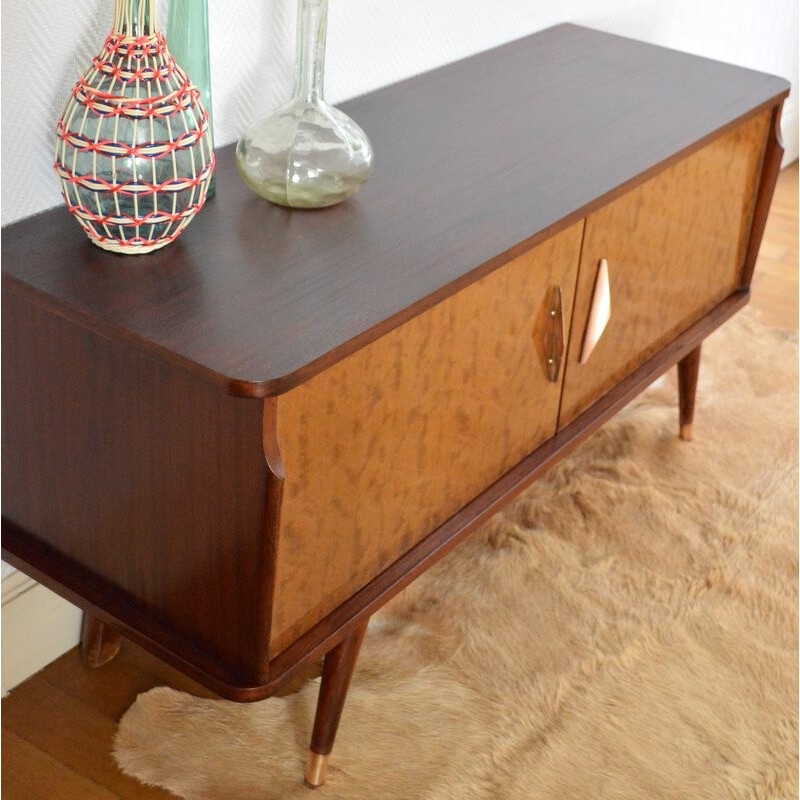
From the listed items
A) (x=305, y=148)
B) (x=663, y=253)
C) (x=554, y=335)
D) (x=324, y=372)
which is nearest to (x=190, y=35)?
(x=305, y=148)

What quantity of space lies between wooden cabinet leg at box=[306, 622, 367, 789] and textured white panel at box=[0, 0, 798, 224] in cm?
52

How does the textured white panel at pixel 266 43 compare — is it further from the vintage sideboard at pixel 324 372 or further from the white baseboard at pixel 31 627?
the white baseboard at pixel 31 627

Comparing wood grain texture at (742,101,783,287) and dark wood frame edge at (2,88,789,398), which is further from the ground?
dark wood frame edge at (2,88,789,398)

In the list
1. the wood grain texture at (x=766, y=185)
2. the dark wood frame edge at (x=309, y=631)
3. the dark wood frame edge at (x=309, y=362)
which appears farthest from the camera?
the wood grain texture at (x=766, y=185)

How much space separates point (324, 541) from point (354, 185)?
36 cm

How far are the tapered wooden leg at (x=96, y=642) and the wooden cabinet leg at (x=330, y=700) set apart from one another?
0.94 ft

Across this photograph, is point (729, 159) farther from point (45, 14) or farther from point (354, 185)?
point (45, 14)

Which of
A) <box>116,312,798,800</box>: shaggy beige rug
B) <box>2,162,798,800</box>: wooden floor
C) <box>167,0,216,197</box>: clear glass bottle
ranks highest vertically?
<box>167,0,216,197</box>: clear glass bottle

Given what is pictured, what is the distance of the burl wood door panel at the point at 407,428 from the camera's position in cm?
99

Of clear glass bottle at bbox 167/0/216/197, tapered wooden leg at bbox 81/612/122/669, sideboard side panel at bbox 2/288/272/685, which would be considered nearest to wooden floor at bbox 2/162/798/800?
tapered wooden leg at bbox 81/612/122/669

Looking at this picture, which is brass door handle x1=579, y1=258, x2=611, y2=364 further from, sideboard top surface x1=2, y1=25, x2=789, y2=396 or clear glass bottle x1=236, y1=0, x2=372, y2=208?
clear glass bottle x1=236, y1=0, x2=372, y2=208

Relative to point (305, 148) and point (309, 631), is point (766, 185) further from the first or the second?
point (309, 631)

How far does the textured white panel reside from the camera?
1069 millimetres

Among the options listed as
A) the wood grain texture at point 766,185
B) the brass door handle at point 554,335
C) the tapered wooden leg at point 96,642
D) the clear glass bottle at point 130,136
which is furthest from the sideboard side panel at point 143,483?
the wood grain texture at point 766,185
